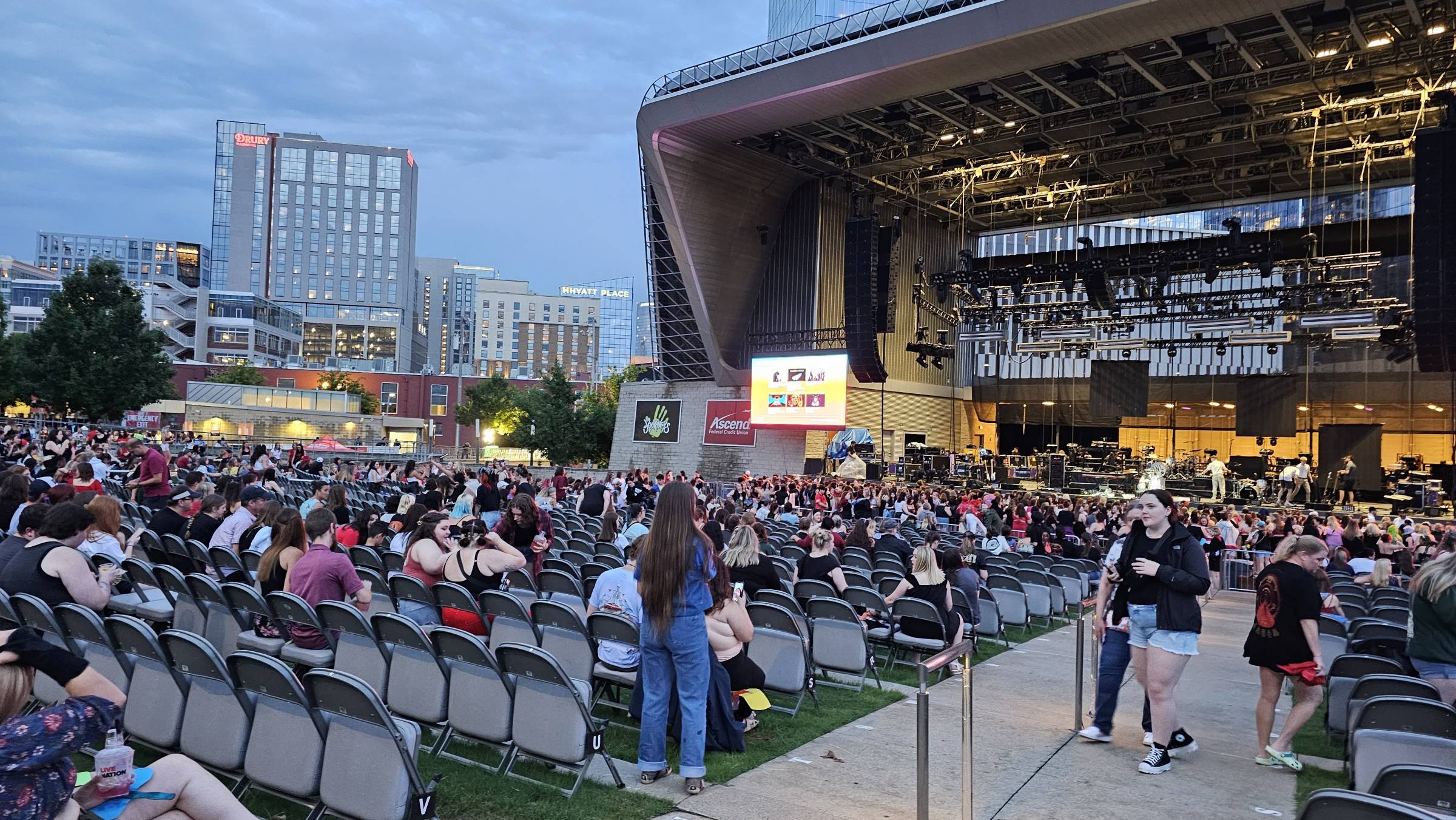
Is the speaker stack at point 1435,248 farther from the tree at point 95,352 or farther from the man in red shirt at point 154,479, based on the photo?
the tree at point 95,352

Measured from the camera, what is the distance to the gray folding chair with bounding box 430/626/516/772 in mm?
4195

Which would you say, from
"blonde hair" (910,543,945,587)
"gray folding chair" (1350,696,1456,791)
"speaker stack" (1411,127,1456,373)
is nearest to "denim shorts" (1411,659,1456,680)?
"gray folding chair" (1350,696,1456,791)

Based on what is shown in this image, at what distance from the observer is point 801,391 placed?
28969 mm

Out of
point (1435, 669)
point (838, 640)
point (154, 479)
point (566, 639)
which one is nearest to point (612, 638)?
point (566, 639)

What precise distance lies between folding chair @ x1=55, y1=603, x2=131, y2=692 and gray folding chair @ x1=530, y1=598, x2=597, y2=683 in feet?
6.84

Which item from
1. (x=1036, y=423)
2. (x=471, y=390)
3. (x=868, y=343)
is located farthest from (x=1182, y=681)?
(x=471, y=390)

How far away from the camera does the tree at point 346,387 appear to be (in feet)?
213

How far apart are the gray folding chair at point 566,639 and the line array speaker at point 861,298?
19521 millimetres

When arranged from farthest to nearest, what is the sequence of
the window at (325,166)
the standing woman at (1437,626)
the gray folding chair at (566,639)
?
the window at (325,166) < the gray folding chair at (566,639) < the standing woman at (1437,626)

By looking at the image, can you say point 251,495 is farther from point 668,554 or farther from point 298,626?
point 668,554

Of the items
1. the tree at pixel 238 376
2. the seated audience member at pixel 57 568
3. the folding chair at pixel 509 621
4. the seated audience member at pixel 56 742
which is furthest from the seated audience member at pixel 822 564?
the tree at pixel 238 376

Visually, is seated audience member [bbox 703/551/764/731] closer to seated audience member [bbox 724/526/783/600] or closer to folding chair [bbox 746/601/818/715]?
folding chair [bbox 746/601/818/715]

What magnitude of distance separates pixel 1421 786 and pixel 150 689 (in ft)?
16.4

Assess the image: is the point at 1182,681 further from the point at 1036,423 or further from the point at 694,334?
the point at 1036,423
